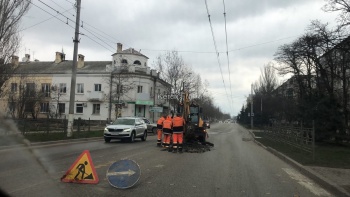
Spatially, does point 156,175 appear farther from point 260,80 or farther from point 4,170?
point 260,80

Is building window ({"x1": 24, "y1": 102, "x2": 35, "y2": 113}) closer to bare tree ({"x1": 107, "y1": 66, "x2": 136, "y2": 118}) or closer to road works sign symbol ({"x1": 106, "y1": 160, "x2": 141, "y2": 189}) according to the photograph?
bare tree ({"x1": 107, "y1": 66, "x2": 136, "y2": 118})

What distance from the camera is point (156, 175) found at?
9.96m

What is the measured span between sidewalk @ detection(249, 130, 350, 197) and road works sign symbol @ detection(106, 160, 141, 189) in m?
4.47

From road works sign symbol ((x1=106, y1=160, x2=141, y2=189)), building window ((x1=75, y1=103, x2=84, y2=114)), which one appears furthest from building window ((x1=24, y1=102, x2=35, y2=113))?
road works sign symbol ((x1=106, y1=160, x2=141, y2=189))

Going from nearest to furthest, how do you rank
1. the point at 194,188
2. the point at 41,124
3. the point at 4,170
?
the point at 194,188, the point at 4,170, the point at 41,124

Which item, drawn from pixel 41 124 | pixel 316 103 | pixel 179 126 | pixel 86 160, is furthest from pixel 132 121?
pixel 86 160

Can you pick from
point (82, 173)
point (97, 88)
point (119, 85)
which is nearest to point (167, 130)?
point (82, 173)

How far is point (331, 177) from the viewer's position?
33.0ft

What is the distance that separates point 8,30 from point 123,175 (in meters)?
16.7

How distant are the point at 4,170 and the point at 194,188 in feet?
17.0

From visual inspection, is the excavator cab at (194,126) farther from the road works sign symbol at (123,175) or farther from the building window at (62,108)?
the building window at (62,108)

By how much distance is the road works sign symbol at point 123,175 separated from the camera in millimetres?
7984

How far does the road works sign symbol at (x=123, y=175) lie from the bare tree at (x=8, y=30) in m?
16.4

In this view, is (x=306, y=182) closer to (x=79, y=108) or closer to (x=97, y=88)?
(x=97, y=88)
